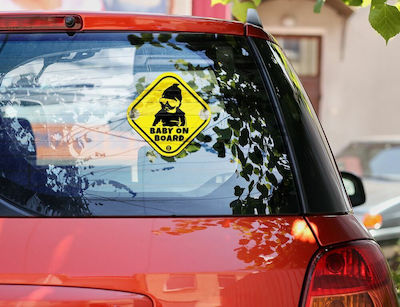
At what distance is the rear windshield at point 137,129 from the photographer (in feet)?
6.46

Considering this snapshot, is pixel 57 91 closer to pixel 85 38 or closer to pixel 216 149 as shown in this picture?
pixel 85 38

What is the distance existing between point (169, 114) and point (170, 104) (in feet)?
0.12

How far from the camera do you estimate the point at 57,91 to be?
212 centimetres

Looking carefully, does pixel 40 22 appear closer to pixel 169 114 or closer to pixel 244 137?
pixel 169 114

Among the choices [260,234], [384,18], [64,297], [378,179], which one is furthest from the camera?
[378,179]

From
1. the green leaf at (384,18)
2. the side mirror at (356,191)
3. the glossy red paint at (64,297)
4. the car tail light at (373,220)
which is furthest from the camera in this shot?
the car tail light at (373,220)

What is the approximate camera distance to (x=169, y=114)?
2.06 metres

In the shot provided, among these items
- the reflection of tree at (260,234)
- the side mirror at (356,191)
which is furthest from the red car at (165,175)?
the side mirror at (356,191)

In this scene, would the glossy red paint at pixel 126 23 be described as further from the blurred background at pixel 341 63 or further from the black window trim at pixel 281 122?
the blurred background at pixel 341 63

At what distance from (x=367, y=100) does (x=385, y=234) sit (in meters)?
10.5

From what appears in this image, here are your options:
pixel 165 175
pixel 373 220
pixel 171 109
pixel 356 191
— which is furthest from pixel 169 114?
pixel 373 220

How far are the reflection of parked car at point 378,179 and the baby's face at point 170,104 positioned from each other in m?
5.32

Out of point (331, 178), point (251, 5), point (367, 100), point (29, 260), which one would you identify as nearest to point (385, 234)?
point (251, 5)

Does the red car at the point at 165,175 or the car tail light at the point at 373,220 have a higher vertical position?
the red car at the point at 165,175
